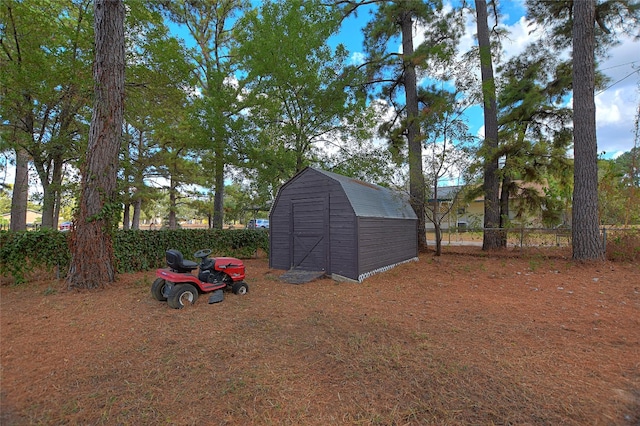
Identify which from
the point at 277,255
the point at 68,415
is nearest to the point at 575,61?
the point at 277,255

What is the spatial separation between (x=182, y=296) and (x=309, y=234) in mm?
4089

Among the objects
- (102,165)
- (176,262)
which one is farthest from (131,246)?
(176,262)

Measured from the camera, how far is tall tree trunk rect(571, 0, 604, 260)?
348 inches

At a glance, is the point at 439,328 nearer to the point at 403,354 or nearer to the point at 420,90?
the point at 403,354

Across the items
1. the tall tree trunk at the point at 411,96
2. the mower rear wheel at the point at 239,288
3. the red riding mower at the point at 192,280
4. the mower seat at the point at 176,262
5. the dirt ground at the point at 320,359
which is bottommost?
the dirt ground at the point at 320,359

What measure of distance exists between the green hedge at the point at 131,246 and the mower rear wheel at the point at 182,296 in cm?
354

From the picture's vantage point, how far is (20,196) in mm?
10922

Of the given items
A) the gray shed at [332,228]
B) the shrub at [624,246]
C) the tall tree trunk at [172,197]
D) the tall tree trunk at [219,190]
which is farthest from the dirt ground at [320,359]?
the tall tree trunk at [172,197]

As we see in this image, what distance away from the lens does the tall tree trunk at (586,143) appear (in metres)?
8.84

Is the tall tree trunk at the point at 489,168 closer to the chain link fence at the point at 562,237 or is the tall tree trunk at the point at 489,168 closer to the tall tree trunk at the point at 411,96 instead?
the chain link fence at the point at 562,237

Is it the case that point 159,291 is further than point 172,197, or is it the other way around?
point 172,197

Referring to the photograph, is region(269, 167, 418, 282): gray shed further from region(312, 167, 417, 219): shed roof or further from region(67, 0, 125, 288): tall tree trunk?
region(67, 0, 125, 288): tall tree trunk

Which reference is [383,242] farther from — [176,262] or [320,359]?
[320,359]

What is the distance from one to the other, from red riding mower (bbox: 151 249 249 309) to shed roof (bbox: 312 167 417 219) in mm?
3355
